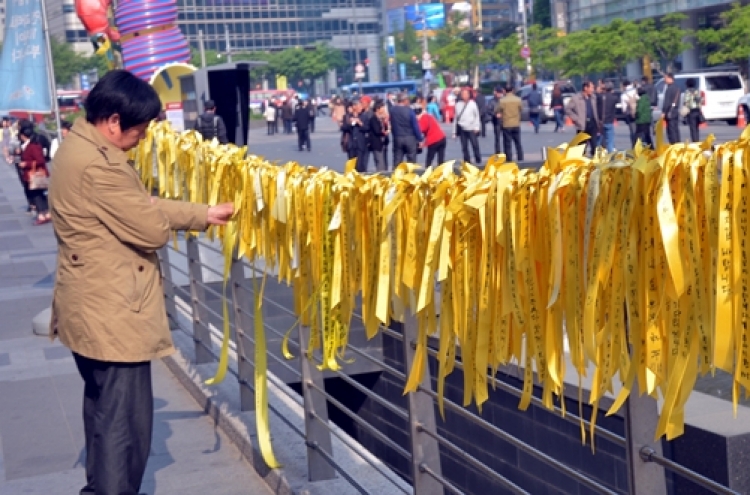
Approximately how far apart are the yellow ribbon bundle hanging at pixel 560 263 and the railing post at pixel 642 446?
0.09 m

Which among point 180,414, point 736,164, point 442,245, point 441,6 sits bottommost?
point 180,414

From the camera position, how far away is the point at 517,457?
7121mm

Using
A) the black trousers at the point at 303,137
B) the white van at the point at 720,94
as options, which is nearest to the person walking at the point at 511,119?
the white van at the point at 720,94

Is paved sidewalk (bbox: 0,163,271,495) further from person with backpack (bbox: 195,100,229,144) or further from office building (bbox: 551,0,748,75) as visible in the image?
office building (bbox: 551,0,748,75)

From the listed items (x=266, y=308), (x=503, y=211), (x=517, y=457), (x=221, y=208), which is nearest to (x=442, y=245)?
(x=503, y=211)

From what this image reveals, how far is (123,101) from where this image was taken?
3.99m

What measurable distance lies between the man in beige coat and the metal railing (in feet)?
2.38

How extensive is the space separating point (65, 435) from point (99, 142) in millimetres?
2651

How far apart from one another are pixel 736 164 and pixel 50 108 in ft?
25.7

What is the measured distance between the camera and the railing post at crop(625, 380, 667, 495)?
2516 millimetres

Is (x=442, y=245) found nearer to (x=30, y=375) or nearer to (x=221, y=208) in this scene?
(x=221, y=208)

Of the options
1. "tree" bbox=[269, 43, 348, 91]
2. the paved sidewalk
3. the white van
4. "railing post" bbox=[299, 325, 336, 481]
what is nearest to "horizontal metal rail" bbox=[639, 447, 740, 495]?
"railing post" bbox=[299, 325, 336, 481]

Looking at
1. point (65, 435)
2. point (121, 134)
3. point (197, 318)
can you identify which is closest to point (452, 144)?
point (197, 318)

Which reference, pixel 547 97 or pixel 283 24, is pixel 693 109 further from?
pixel 283 24
